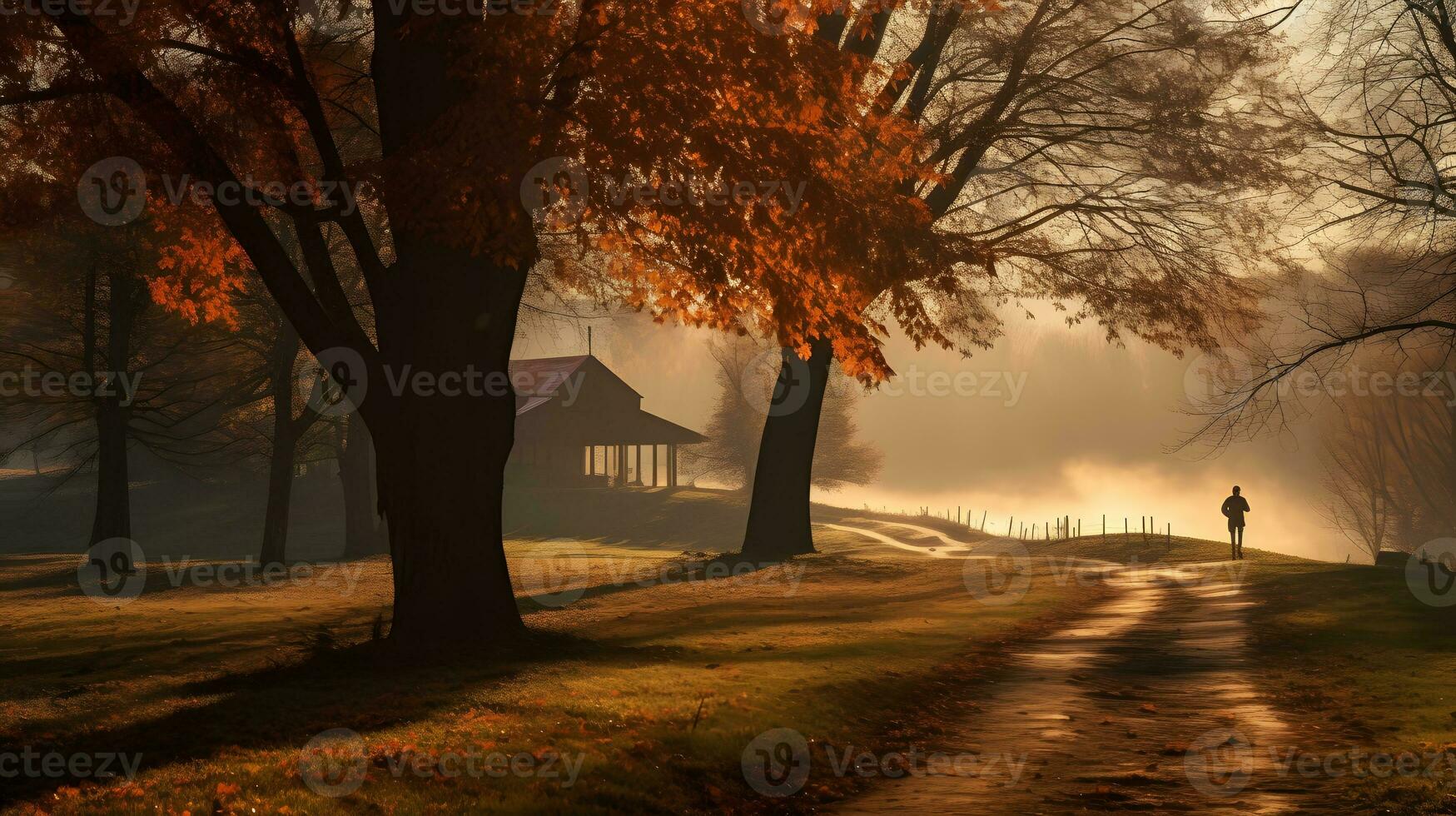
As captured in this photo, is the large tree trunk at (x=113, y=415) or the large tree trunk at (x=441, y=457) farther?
the large tree trunk at (x=113, y=415)

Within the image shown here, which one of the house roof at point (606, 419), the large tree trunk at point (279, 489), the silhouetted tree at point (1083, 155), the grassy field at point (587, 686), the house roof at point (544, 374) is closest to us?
the grassy field at point (587, 686)

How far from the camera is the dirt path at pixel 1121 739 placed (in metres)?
7.83

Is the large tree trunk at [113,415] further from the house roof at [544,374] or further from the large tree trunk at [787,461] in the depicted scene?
the house roof at [544,374]

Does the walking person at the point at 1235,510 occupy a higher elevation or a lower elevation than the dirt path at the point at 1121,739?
higher

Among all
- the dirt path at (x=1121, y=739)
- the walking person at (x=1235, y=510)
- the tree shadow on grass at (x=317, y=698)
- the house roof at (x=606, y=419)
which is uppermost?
the house roof at (x=606, y=419)

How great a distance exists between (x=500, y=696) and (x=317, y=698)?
5.42 ft

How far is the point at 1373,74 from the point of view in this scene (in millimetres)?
20312

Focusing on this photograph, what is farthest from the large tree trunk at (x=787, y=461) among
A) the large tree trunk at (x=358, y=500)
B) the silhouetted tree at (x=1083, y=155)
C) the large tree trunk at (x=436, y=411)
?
the large tree trunk at (x=436, y=411)

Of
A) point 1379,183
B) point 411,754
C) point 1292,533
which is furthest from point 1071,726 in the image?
point 1292,533

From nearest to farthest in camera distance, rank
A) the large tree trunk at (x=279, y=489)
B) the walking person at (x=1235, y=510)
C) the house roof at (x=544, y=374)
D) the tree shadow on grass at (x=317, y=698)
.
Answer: the tree shadow on grass at (x=317, y=698) < the walking person at (x=1235, y=510) < the large tree trunk at (x=279, y=489) < the house roof at (x=544, y=374)

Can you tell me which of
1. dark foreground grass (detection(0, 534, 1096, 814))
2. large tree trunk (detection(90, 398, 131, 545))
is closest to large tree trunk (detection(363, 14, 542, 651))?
dark foreground grass (detection(0, 534, 1096, 814))

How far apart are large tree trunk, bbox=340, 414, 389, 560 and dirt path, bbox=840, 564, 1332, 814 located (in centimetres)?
2584

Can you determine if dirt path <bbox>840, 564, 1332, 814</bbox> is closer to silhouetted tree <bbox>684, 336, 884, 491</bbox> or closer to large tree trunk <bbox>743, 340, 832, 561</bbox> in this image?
large tree trunk <bbox>743, 340, 832, 561</bbox>

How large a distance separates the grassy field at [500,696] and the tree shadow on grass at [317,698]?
4cm
